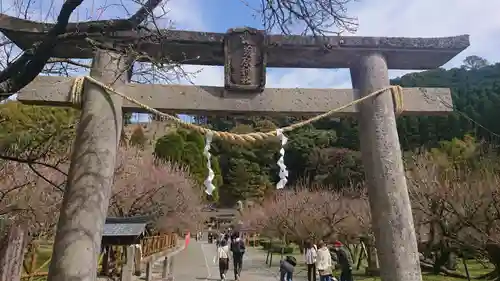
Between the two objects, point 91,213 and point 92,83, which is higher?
point 92,83

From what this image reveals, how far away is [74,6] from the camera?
10.2 ft

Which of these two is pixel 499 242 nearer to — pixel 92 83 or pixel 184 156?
pixel 92 83

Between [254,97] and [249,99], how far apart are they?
0.06 metres

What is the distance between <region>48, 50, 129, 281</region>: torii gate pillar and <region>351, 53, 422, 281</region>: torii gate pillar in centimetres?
239

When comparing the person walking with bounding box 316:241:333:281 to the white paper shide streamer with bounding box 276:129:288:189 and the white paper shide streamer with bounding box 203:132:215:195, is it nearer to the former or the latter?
the white paper shide streamer with bounding box 276:129:288:189

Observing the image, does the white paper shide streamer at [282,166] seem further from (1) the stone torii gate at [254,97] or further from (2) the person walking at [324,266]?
(2) the person walking at [324,266]

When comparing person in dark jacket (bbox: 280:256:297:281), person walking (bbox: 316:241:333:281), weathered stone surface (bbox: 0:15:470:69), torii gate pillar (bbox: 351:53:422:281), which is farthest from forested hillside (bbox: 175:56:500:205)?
torii gate pillar (bbox: 351:53:422:281)

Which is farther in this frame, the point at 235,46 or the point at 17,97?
the point at 235,46

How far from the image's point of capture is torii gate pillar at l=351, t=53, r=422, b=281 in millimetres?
3523

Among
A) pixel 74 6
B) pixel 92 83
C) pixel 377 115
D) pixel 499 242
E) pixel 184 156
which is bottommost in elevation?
pixel 499 242

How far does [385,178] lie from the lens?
3.72 metres

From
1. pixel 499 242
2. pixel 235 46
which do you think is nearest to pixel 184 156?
pixel 499 242

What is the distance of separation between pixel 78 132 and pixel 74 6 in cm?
116

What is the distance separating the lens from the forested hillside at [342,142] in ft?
116
